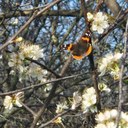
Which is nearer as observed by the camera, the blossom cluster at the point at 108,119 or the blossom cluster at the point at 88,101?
the blossom cluster at the point at 108,119

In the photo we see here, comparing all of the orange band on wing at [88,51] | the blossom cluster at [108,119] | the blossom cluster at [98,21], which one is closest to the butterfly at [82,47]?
the orange band on wing at [88,51]

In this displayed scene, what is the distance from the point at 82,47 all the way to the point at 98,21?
9.9 inches

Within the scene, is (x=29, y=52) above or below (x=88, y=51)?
above

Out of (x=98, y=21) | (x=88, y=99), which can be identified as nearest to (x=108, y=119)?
(x=88, y=99)

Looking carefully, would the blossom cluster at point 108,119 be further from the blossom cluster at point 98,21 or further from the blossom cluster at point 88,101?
the blossom cluster at point 98,21

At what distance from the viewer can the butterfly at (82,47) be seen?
1866 millimetres

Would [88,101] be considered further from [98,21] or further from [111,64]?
Answer: [98,21]

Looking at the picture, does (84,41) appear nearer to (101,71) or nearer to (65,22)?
(101,71)

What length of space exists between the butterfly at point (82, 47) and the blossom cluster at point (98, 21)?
149mm

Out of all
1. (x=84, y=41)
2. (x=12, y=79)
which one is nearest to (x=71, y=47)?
(x=84, y=41)

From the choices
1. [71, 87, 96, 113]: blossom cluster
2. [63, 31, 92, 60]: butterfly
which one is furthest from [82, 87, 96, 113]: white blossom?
[63, 31, 92, 60]: butterfly

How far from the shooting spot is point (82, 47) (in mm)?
1869

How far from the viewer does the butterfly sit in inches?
73.5

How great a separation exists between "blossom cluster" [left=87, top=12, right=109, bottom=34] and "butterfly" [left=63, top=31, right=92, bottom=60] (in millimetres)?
149
